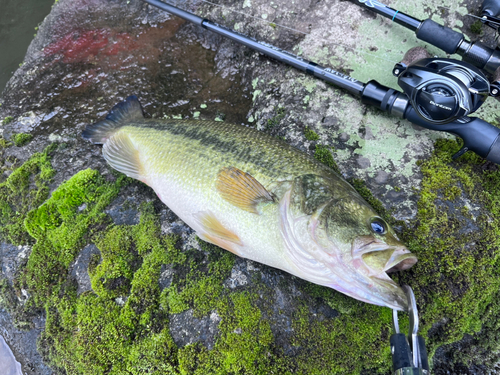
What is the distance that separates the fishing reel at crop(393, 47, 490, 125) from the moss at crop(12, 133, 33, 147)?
4078 mm

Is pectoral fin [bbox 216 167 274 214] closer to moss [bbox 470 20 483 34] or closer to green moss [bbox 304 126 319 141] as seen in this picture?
green moss [bbox 304 126 319 141]

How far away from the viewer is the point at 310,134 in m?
3.14

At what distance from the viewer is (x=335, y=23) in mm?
3664

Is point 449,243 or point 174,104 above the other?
point 449,243

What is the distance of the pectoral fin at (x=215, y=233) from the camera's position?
2461mm

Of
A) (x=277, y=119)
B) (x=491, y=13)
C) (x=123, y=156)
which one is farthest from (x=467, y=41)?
(x=123, y=156)

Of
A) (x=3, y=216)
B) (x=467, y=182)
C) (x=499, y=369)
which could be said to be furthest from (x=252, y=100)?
(x=499, y=369)

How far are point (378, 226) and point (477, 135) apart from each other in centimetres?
133

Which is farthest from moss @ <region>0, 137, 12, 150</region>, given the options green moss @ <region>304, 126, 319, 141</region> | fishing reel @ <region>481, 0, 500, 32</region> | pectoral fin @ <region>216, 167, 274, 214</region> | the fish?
fishing reel @ <region>481, 0, 500, 32</region>

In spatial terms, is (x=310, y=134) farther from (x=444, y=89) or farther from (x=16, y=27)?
(x=16, y=27)

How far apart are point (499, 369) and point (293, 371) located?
6.22 feet

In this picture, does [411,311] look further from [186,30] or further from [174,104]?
[186,30]

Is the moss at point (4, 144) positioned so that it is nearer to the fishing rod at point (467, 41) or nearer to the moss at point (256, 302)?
the moss at point (256, 302)

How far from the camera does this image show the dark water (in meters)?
5.54
